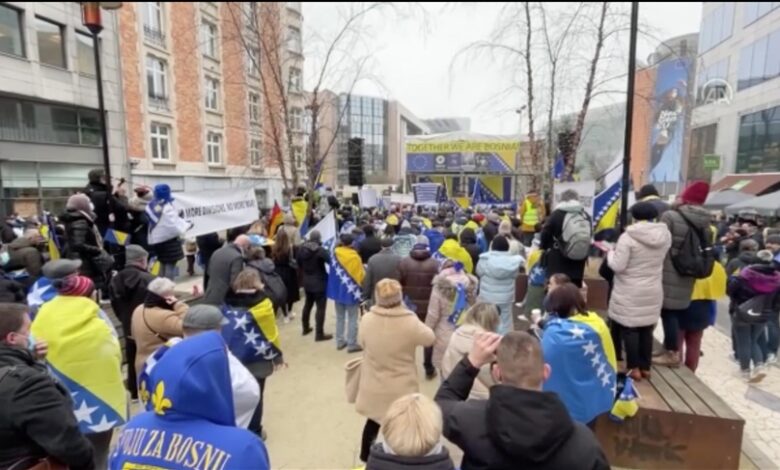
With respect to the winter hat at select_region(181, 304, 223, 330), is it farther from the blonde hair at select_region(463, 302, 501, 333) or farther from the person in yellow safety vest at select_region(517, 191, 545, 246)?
the person in yellow safety vest at select_region(517, 191, 545, 246)

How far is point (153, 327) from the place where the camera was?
10.9 ft

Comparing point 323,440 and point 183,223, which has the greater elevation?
point 183,223

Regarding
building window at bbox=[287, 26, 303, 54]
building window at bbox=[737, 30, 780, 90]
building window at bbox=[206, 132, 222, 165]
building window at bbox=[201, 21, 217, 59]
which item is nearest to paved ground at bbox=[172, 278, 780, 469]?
building window at bbox=[287, 26, 303, 54]

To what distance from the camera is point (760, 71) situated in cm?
2378

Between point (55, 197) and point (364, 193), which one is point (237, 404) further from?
point (55, 197)

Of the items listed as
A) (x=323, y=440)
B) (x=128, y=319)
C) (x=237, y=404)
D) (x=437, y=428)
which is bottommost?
(x=323, y=440)

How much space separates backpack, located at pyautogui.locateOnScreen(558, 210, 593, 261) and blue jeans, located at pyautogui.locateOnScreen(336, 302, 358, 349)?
307cm

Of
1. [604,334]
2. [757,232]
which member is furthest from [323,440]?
[757,232]

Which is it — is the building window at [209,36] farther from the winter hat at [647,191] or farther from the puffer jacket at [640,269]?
the puffer jacket at [640,269]

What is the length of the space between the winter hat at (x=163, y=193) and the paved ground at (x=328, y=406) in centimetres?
264

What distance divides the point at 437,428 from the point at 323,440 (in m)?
2.74

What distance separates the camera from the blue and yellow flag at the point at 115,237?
582cm

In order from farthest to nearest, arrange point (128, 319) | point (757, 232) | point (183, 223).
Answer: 1. point (757, 232)
2. point (183, 223)
3. point (128, 319)

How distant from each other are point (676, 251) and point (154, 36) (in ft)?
79.5
